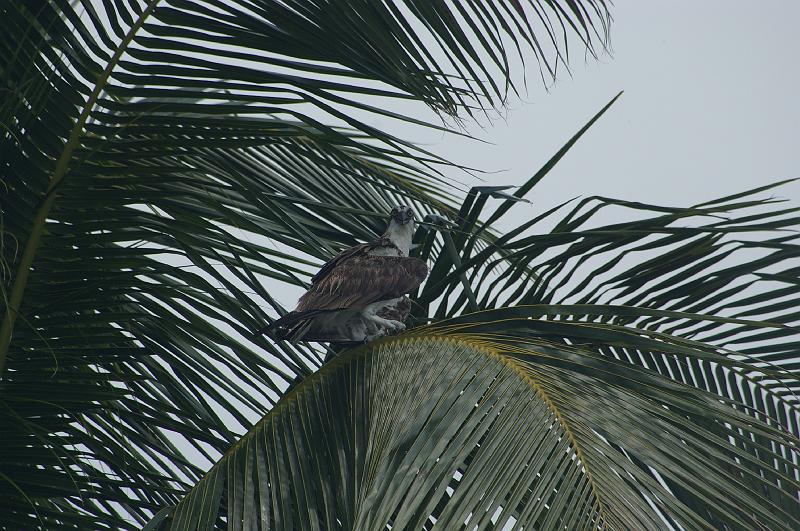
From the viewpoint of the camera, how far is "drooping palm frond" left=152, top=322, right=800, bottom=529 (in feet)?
5.72

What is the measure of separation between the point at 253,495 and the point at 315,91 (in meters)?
1.08

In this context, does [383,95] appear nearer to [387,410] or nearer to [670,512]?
[387,410]

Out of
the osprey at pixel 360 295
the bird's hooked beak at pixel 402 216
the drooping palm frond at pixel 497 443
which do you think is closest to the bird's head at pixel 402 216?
the bird's hooked beak at pixel 402 216

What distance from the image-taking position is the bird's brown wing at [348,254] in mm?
3365

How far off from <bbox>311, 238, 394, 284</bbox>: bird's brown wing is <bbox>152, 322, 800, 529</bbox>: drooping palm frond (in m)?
0.79

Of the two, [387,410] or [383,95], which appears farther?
[383,95]

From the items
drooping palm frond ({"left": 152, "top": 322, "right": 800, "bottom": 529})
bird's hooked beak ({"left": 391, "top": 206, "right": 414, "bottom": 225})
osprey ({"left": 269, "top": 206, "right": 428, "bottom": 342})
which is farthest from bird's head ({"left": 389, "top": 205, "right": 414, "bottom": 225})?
drooping palm frond ({"left": 152, "top": 322, "right": 800, "bottom": 529})

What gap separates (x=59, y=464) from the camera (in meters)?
2.74

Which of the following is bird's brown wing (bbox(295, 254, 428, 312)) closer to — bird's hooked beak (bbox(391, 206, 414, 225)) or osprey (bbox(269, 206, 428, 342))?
osprey (bbox(269, 206, 428, 342))

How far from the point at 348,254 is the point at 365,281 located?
0.38 feet

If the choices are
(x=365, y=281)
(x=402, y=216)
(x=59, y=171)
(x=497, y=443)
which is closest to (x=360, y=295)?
(x=365, y=281)

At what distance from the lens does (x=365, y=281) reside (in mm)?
3451

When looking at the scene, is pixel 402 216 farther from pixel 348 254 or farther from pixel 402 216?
pixel 348 254

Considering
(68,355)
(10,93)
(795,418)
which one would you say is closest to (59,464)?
(68,355)
